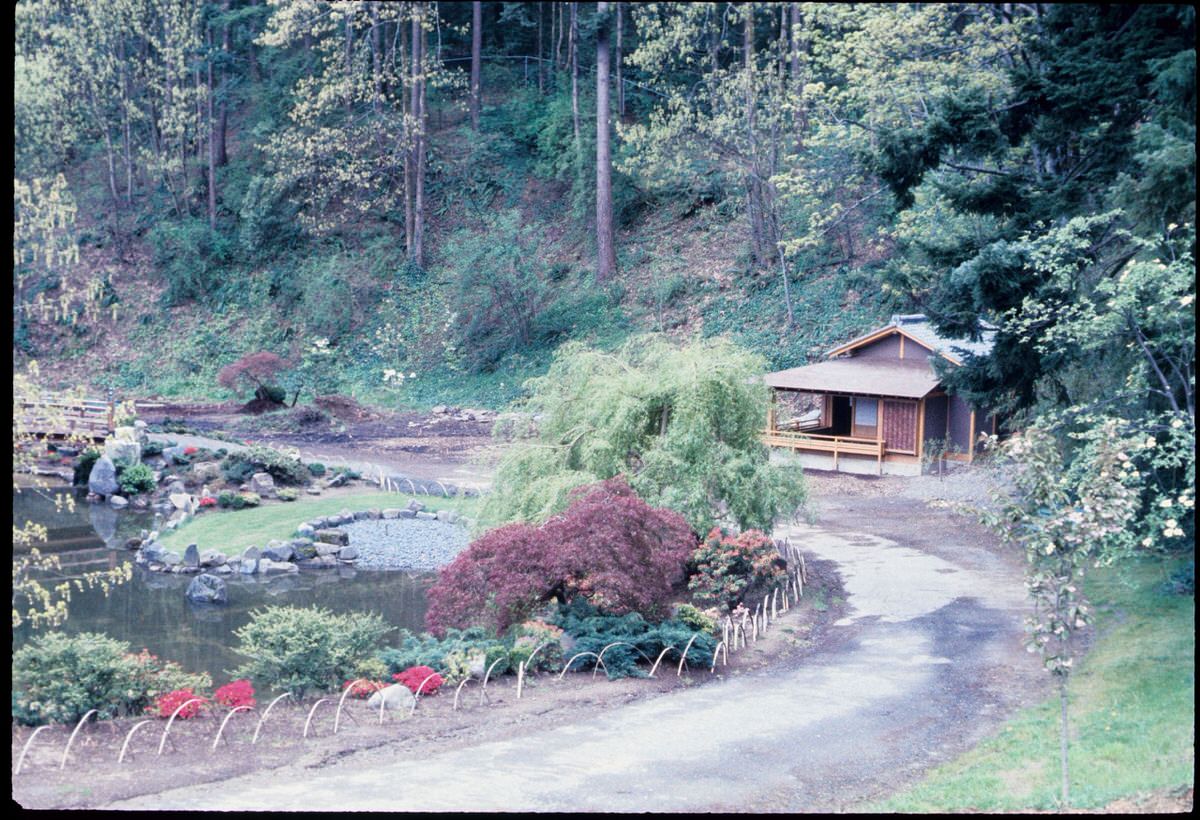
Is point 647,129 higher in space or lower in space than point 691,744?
higher

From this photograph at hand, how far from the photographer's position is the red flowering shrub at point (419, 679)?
9117 mm

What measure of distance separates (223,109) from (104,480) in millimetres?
7514

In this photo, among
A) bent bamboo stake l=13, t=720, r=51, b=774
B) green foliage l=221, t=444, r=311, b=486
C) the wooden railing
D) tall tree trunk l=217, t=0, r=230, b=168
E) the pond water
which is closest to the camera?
bent bamboo stake l=13, t=720, r=51, b=774

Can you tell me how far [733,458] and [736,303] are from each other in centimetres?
1052

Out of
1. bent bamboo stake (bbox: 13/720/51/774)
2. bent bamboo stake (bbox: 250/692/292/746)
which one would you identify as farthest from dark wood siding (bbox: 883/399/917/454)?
bent bamboo stake (bbox: 13/720/51/774)

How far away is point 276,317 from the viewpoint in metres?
21.5

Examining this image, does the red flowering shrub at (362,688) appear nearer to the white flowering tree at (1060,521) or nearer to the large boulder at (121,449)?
the white flowering tree at (1060,521)

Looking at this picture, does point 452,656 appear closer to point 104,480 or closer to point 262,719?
point 262,719

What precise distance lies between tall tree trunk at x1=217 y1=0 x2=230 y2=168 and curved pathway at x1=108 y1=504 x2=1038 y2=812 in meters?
13.2

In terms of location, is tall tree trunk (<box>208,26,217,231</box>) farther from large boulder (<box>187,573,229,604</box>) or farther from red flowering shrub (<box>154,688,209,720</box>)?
red flowering shrub (<box>154,688,209,720</box>)

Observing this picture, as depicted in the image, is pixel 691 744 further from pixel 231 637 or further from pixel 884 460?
pixel 884 460

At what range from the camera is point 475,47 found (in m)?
21.1

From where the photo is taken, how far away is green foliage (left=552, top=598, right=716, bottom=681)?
9922mm

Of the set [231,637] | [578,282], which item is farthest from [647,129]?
[231,637]
